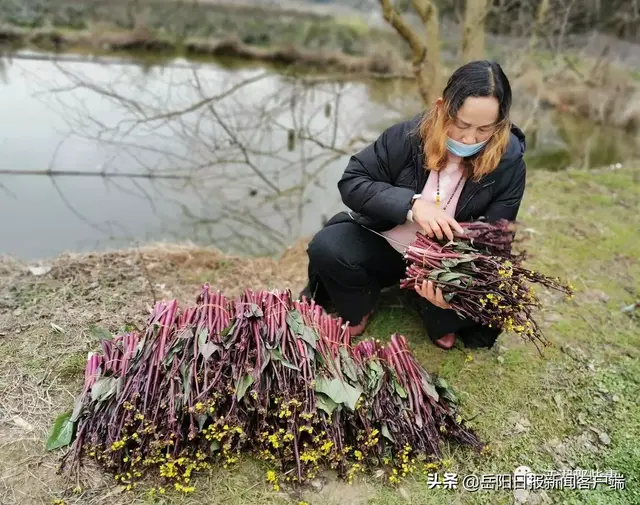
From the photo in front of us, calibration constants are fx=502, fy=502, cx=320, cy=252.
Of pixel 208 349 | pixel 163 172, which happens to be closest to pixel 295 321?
pixel 208 349

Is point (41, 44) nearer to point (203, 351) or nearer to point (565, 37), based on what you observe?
point (565, 37)

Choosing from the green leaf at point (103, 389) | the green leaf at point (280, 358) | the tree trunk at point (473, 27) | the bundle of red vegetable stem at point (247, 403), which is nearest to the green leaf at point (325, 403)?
the bundle of red vegetable stem at point (247, 403)

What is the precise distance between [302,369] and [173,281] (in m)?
1.73

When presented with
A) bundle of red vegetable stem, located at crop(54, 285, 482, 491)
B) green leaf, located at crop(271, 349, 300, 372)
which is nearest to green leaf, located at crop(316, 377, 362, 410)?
bundle of red vegetable stem, located at crop(54, 285, 482, 491)

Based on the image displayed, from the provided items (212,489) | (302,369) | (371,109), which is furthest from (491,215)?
(371,109)

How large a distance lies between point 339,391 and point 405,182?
3.56ft

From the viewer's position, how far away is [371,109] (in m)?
9.04

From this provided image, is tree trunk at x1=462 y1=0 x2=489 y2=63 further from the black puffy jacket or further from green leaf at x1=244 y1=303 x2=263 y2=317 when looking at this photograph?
green leaf at x1=244 y1=303 x2=263 y2=317

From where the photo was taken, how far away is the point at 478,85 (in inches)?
Answer: 82.6

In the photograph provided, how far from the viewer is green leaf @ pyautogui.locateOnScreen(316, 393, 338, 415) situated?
6.88ft

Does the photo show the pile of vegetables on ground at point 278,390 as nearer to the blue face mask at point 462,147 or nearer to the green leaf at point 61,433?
the green leaf at point 61,433

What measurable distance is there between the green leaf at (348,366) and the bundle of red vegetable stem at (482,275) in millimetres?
439

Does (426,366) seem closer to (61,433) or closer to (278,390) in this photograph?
(278,390)

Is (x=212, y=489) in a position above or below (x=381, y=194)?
below
